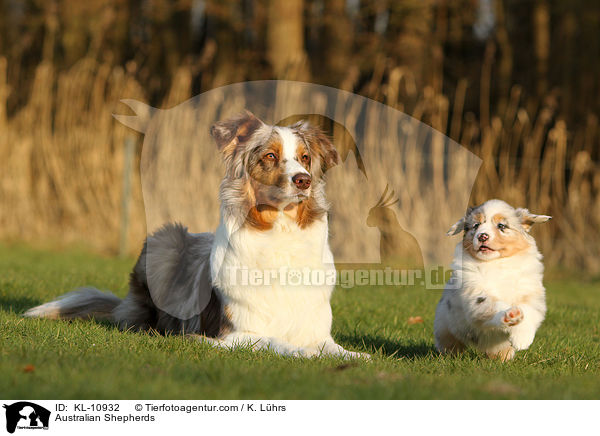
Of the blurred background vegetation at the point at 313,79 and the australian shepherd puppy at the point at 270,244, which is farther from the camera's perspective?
the blurred background vegetation at the point at 313,79

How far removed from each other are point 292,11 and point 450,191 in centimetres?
599

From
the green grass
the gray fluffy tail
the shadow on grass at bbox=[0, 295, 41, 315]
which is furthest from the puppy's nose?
the shadow on grass at bbox=[0, 295, 41, 315]

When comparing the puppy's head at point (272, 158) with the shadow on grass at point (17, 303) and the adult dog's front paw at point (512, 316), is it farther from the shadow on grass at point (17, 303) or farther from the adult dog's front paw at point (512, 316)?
the shadow on grass at point (17, 303)

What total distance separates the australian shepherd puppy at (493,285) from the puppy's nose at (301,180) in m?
1.28

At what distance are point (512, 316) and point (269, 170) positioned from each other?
1902 mm

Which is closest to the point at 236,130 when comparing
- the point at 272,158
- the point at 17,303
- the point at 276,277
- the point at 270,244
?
the point at 272,158

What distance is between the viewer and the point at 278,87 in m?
12.0

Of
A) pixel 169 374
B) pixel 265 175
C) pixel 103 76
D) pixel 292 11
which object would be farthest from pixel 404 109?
pixel 169 374

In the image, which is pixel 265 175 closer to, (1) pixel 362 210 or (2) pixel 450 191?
(1) pixel 362 210

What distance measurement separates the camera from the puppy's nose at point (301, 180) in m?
4.93

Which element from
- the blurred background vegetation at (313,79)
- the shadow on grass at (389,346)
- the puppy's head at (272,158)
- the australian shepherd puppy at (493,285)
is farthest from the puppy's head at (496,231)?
the blurred background vegetation at (313,79)

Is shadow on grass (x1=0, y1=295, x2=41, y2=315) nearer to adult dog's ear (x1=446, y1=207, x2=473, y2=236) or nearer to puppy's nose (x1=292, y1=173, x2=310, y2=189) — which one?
puppy's nose (x1=292, y1=173, x2=310, y2=189)
